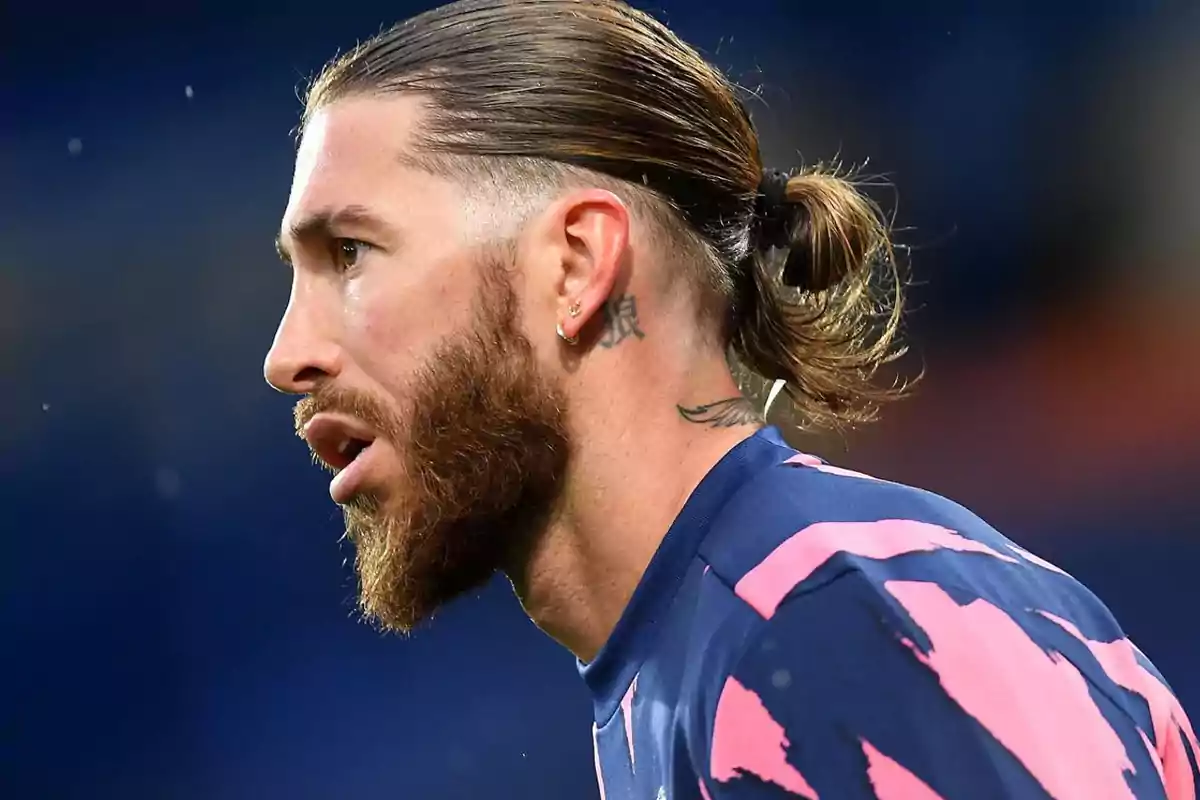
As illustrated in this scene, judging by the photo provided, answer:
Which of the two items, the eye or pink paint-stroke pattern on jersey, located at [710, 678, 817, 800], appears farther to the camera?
the eye

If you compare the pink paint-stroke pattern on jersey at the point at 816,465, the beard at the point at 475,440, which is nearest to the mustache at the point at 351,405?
the beard at the point at 475,440

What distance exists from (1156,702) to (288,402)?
38.7 inches

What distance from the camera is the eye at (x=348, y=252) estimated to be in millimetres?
666

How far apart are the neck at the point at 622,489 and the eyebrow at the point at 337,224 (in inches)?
6.4

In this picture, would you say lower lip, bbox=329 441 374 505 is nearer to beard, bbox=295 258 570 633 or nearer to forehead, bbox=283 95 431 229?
beard, bbox=295 258 570 633

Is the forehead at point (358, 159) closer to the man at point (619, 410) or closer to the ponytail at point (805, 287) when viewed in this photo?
the man at point (619, 410)

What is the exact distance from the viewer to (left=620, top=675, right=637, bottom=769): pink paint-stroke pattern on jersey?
0.60 meters

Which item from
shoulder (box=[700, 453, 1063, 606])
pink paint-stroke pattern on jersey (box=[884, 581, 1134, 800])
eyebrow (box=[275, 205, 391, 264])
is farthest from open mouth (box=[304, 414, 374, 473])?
→ pink paint-stroke pattern on jersey (box=[884, 581, 1134, 800])

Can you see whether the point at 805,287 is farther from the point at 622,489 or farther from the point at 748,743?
the point at 748,743

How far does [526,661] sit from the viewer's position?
49.4 inches

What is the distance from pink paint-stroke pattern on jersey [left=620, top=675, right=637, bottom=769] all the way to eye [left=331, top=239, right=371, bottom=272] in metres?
0.28

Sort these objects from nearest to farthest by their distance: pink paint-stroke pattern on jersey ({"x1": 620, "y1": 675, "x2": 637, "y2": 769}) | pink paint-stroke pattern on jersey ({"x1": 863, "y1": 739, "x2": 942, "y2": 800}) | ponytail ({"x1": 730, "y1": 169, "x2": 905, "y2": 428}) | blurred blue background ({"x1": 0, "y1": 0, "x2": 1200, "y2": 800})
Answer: pink paint-stroke pattern on jersey ({"x1": 863, "y1": 739, "x2": 942, "y2": 800})
pink paint-stroke pattern on jersey ({"x1": 620, "y1": 675, "x2": 637, "y2": 769})
ponytail ({"x1": 730, "y1": 169, "x2": 905, "y2": 428})
blurred blue background ({"x1": 0, "y1": 0, "x2": 1200, "y2": 800})

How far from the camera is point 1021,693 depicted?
452mm

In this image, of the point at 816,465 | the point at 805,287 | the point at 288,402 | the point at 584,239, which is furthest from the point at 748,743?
the point at 288,402
